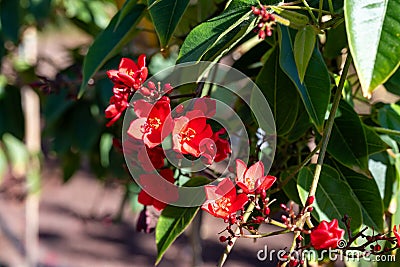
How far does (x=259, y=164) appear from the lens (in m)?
0.54

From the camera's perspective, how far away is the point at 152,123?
0.55 m

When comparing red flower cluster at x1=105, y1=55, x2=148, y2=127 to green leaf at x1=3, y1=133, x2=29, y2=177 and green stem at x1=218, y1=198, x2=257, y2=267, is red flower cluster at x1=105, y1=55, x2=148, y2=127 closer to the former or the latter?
green stem at x1=218, y1=198, x2=257, y2=267

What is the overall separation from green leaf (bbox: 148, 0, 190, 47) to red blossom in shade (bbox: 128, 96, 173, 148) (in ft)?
0.24

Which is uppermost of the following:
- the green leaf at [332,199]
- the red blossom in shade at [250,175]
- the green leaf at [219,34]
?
the green leaf at [219,34]

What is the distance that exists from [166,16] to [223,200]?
19 cm

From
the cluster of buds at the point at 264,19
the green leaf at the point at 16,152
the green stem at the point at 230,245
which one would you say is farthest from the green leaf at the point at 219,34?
the green leaf at the point at 16,152

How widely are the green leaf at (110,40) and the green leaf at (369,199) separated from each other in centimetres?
32

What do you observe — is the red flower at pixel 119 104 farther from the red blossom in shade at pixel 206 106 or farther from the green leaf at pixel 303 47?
the green leaf at pixel 303 47

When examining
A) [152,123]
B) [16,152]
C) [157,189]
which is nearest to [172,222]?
[157,189]

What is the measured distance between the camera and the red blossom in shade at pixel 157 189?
24.2 inches

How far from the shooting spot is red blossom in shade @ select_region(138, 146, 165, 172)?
581 mm

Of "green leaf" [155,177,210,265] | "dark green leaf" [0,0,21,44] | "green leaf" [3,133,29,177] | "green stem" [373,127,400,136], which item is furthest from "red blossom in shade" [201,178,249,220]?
"green leaf" [3,133,29,177]

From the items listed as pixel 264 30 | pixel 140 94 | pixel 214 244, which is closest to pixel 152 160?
pixel 140 94

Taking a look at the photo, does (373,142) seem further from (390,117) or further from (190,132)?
(190,132)
